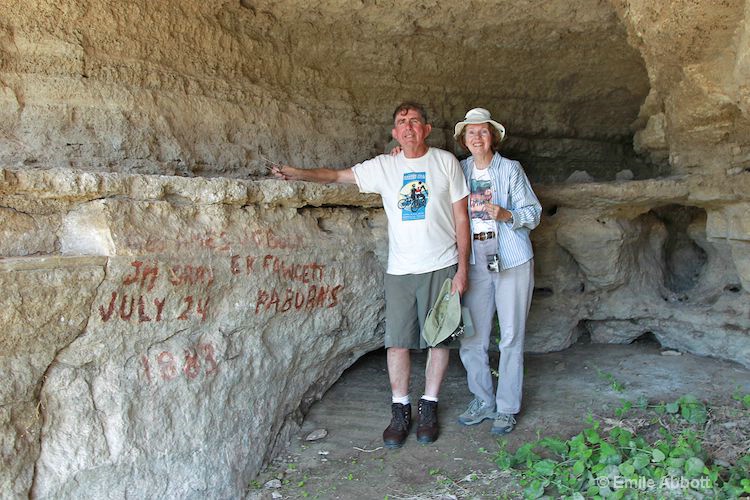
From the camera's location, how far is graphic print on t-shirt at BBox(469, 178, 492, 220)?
320 centimetres

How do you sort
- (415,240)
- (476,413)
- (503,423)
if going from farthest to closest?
(476,413), (503,423), (415,240)

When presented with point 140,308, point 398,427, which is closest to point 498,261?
point 398,427

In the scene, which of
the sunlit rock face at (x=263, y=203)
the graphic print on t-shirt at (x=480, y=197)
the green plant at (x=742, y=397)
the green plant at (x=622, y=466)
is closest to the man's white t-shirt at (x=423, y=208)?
the graphic print on t-shirt at (x=480, y=197)

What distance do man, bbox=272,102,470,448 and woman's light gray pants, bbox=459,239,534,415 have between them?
0.45 ft

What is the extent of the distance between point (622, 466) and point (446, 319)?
966 mm

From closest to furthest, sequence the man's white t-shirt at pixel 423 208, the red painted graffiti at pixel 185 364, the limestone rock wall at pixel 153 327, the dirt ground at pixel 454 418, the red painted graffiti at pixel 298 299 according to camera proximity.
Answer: the limestone rock wall at pixel 153 327
the red painted graffiti at pixel 185 364
the dirt ground at pixel 454 418
the red painted graffiti at pixel 298 299
the man's white t-shirt at pixel 423 208

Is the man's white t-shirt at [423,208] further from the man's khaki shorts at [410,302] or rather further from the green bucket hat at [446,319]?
the green bucket hat at [446,319]

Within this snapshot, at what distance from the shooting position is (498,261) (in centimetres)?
315

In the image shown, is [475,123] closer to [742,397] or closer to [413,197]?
[413,197]

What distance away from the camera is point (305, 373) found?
330cm

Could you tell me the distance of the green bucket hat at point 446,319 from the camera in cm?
302

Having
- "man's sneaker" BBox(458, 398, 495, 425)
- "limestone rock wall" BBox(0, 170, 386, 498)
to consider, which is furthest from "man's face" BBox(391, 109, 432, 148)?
"man's sneaker" BBox(458, 398, 495, 425)

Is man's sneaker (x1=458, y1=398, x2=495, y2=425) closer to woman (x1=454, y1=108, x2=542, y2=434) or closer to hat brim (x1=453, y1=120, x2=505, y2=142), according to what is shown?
woman (x1=454, y1=108, x2=542, y2=434)

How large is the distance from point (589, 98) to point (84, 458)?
4.14m
